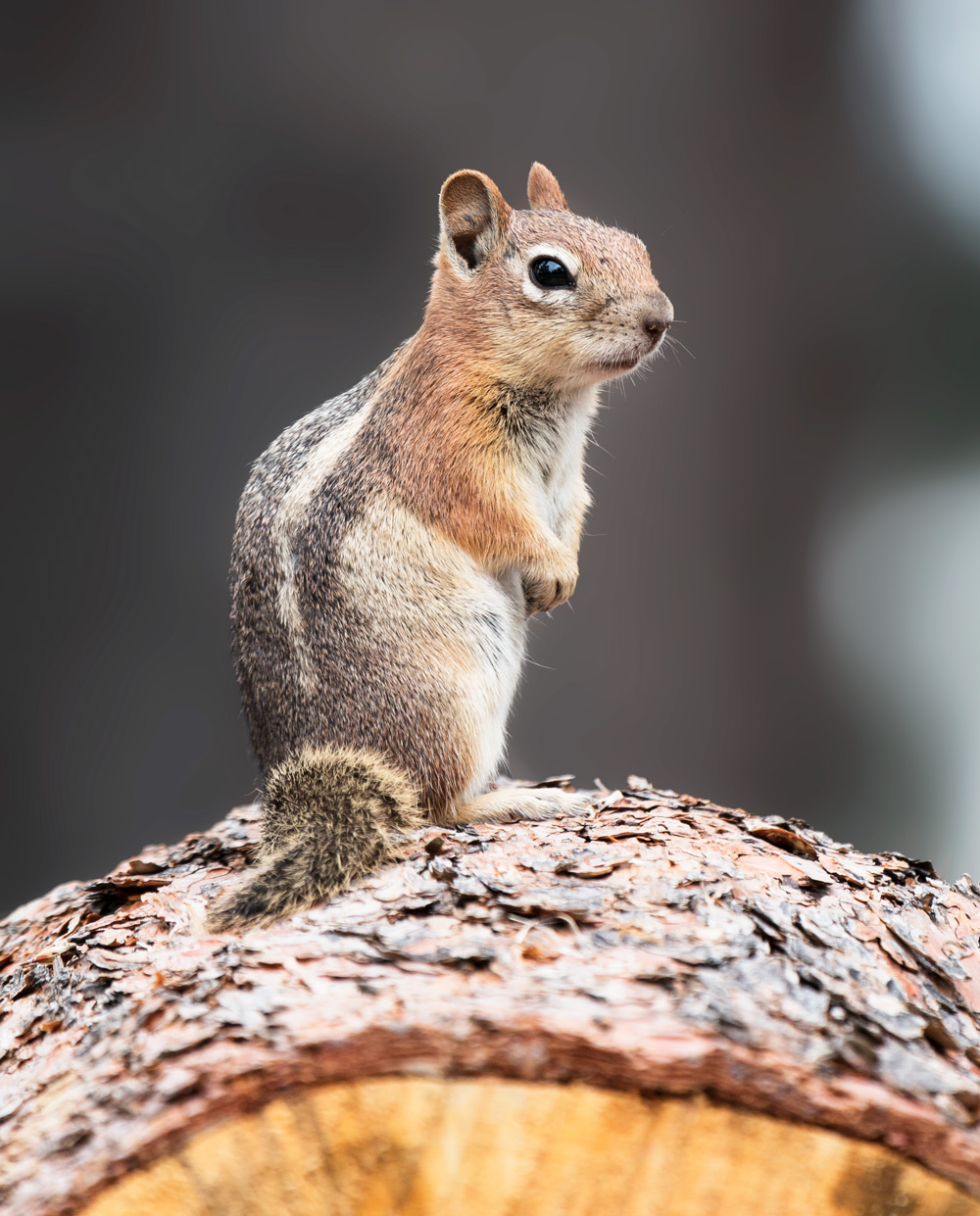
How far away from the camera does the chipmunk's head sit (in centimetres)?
201

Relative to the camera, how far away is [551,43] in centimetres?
331

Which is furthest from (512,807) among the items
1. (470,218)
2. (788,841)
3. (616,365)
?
(470,218)

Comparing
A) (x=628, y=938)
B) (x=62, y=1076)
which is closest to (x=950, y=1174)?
(x=628, y=938)

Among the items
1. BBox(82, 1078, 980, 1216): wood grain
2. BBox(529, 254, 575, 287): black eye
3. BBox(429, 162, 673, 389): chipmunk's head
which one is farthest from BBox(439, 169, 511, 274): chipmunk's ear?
BBox(82, 1078, 980, 1216): wood grain

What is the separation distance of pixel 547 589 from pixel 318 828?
2.44 ft

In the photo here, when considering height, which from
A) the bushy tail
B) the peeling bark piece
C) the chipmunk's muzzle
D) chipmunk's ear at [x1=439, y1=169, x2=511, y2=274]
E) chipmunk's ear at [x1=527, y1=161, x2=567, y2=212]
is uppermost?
chipmunk's ear at [x1=527, y1=161, x2=567, y2=212]

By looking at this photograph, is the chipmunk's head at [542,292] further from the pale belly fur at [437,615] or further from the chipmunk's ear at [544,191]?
the pale belly fur at [437,615]

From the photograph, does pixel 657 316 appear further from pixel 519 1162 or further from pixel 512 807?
pixel 519 1162

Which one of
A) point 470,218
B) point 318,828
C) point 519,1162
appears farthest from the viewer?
point 470,218

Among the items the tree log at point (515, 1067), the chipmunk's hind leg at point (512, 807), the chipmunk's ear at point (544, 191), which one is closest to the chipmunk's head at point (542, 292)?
the chipmunk's ear at point (544, 191)

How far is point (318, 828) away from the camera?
1.70 m

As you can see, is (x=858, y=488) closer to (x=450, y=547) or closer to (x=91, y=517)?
(x=450, y=547)

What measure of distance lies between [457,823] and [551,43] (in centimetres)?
259

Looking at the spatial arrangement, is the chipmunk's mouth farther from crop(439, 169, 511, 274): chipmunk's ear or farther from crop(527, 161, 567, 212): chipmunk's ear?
crop(527, 161, 567, 212): chipmunk's ear
